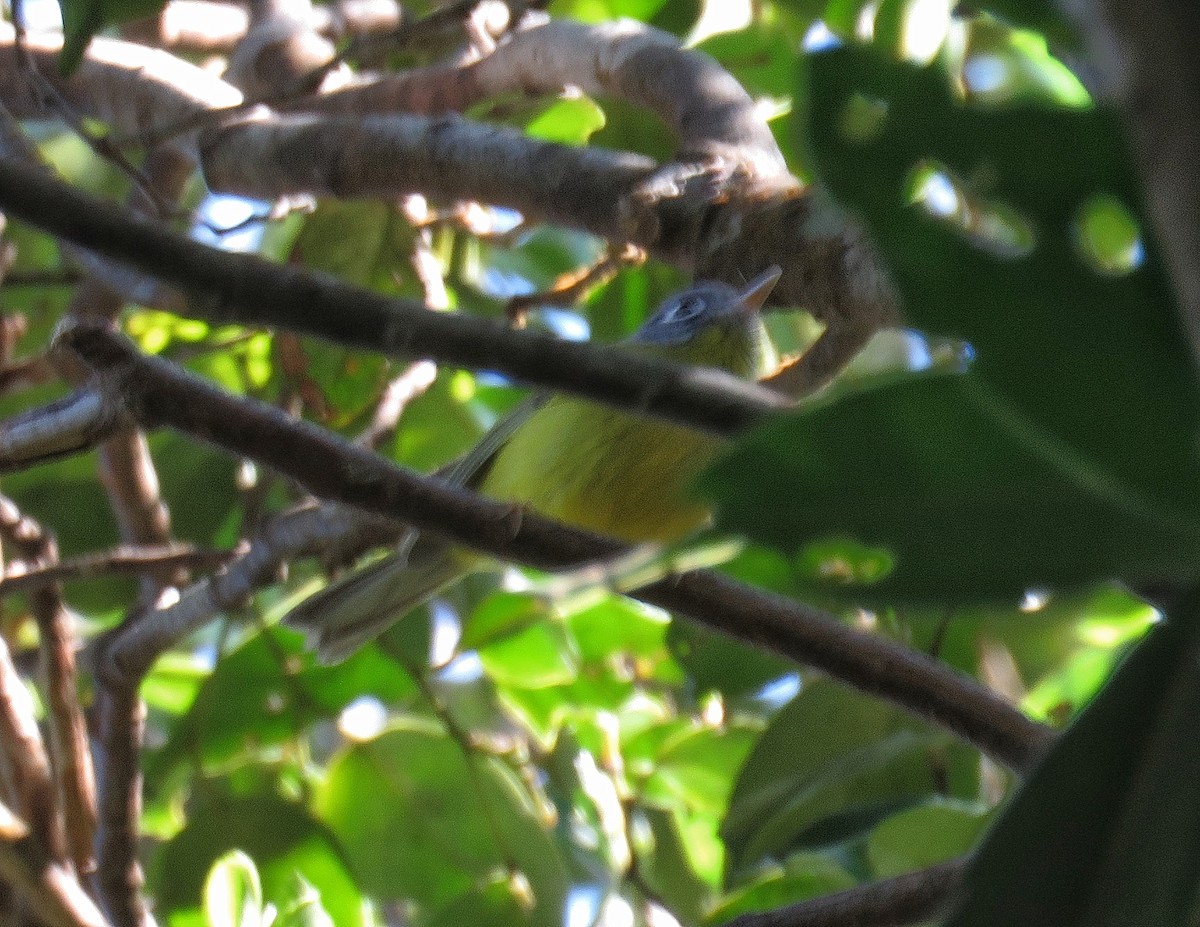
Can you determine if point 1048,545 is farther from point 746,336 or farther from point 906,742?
point 746,336

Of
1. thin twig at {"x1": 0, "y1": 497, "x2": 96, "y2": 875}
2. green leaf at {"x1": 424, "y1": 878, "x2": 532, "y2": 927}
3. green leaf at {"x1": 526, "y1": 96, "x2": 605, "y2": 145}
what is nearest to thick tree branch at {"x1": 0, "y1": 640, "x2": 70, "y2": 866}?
thin twig at {"x1": 0, "y1": 497, "x2": 96, "y2": 875}

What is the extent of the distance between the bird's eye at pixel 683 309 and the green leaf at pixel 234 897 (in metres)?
1.17

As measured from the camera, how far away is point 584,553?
1.13 metres

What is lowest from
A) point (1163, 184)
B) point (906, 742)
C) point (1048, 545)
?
point (906, 742)

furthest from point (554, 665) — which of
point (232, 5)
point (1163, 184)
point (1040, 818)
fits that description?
point (1163, 184)

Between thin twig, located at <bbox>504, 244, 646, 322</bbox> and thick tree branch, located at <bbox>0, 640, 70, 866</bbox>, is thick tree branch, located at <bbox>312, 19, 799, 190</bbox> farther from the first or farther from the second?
thick tree branch, located at <bbox>0, 640, 70, 866</bbox>

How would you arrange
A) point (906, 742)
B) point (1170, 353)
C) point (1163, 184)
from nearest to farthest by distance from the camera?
point (1163, 184) < point (1170, 353) < point (906, 742)

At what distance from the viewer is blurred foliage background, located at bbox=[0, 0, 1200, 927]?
0.58 metres

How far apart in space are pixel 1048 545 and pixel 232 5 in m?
3.04

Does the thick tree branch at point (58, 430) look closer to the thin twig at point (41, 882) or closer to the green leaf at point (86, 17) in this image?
the green leaf at point (86, 17)

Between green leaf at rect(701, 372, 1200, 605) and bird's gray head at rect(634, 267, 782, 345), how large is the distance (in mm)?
1346

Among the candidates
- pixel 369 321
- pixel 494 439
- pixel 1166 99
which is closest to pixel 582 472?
pixel 494 439

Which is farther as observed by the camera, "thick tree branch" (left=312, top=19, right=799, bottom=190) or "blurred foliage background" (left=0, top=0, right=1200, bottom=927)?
"thick tree branch" (left=312, top=19, right=799, bottom=190)

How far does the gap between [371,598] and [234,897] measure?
68cm
